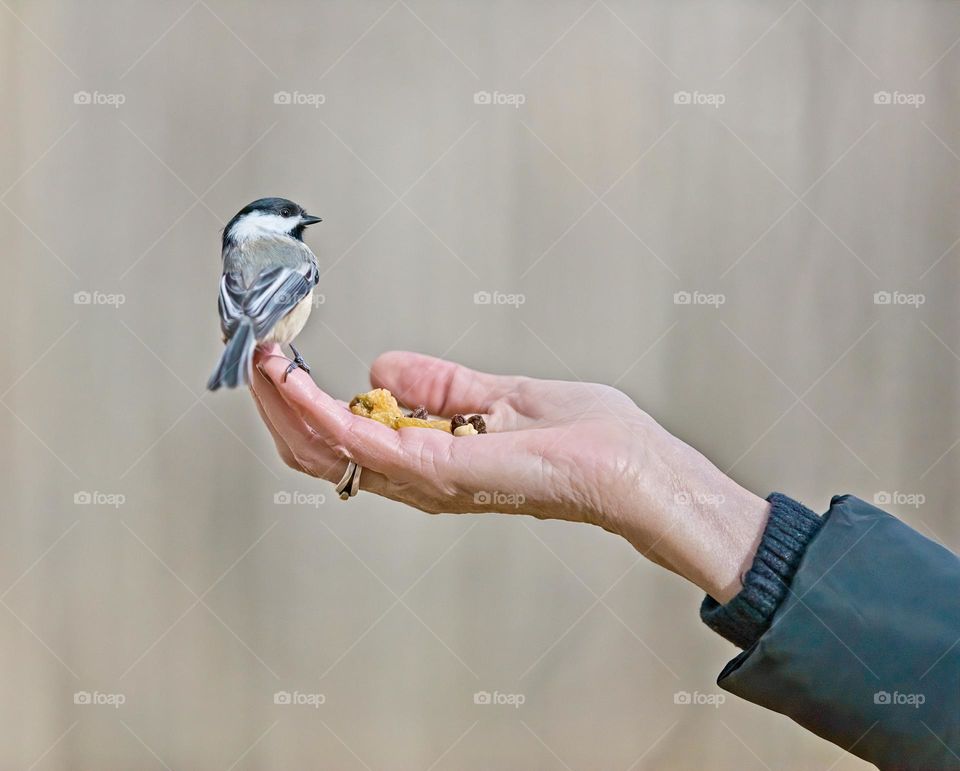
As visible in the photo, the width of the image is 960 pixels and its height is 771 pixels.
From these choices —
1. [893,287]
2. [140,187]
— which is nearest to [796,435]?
[893,287]

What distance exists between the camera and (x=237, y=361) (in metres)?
0.90

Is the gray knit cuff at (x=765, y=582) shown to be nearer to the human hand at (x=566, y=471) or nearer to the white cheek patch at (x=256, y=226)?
the human hand at (x=566, y=471)

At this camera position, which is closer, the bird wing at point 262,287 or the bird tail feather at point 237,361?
the bird tail feather at point 237,361

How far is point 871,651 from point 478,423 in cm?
65

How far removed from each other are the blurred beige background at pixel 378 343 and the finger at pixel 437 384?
2.18 feet

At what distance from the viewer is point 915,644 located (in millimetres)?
669

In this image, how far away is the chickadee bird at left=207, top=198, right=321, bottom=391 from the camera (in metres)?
0.93

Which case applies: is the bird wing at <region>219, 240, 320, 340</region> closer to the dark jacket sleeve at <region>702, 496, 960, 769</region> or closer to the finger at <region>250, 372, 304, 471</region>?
the finger at <region>250, 372, 304, 471</region>

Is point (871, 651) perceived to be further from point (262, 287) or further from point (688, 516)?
point (262, 287)

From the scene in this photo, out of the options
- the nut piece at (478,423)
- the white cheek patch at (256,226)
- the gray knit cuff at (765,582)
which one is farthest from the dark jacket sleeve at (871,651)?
the white cheek patch at (256,226)

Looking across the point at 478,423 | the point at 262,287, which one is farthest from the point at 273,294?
the point at 478,423

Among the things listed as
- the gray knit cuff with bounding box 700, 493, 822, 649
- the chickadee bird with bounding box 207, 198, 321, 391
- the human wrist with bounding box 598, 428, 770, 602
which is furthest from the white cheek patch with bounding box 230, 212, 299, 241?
the gray knit cuff with bounding box 700, 493, 822, 649

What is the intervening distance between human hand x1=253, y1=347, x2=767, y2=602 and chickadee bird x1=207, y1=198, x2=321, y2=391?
69 mm

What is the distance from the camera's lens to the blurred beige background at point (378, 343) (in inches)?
78.8
